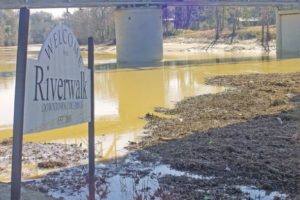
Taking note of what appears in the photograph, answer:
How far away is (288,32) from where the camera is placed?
2127 inches

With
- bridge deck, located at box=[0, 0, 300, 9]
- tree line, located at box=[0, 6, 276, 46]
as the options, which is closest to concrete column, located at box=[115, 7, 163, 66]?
bridge deck, located at box=[0, 0, 300, 9]

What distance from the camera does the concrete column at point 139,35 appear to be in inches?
1813

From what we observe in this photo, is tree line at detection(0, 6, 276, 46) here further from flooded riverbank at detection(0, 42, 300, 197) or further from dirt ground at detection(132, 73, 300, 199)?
dirt ground at detection(132, 73, 300, 199)

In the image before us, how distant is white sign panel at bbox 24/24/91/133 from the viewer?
410 cm

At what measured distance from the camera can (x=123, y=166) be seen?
8922 mm

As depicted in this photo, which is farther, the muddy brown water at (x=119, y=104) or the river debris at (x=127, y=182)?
the muddy brown water at (x=119, y=104)

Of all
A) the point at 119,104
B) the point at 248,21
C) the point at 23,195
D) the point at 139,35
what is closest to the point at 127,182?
the point at 23,195

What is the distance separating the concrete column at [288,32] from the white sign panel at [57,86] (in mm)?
49340

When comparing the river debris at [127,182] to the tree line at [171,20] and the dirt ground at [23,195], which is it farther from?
the tree line at [171,20]

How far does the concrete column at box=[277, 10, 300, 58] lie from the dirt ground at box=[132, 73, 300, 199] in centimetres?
3763

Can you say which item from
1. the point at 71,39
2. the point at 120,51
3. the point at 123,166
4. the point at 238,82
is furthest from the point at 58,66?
the point at 120,51

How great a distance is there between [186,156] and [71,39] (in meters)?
4.74

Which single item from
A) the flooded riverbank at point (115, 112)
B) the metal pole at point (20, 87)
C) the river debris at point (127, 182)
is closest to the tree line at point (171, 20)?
the flooded riverbank at point (115, 112)

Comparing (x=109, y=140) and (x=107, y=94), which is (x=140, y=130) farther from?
(x=107, y=94)
